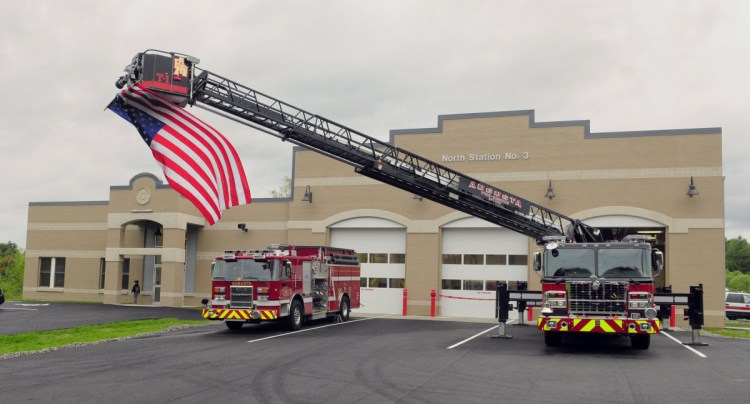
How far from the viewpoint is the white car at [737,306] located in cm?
3394

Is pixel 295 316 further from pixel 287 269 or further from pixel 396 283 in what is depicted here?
pixel 396 283

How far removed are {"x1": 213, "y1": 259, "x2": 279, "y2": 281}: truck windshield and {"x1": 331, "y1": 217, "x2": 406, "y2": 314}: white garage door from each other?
38.7 feet

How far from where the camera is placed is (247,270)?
20828mm

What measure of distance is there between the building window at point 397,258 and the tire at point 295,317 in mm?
10603

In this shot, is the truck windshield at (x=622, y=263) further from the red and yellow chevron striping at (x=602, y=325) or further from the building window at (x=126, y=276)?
the building window at (x=126, y=276)

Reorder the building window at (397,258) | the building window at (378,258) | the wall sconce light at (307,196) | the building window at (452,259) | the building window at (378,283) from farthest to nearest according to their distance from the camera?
1. the wall sconce light at (307,196)
2. the building window at (378,258)
3. the building window at (378,283)
4. the building window at (397,258)
5. the building window at (452,259)

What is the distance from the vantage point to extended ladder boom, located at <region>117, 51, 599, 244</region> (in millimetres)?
15234

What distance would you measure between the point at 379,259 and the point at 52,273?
2029 centimetres

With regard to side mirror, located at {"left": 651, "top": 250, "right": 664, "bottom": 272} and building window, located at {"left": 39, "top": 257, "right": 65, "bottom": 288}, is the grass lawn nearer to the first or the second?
side mirror, located at {"left": 651, "top": 250, "right": 664, "bottom": 272}

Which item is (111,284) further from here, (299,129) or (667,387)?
(667,387)

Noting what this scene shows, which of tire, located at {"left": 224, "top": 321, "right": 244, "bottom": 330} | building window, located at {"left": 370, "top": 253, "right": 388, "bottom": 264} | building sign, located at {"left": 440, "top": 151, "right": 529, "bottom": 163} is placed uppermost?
building sign, located at {"left": 440, "top": 151, "right": 529, "bottom": 163}

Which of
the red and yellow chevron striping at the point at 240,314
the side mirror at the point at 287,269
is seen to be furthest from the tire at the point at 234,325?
the side mirror at the point at 287,269

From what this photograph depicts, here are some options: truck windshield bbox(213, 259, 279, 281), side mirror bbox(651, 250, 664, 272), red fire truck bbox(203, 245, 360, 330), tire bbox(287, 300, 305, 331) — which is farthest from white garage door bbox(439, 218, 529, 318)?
side mirror bbox(651, 250, 664, 272)

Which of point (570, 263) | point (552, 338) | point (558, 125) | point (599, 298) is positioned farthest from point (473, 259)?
point (599, 298)
